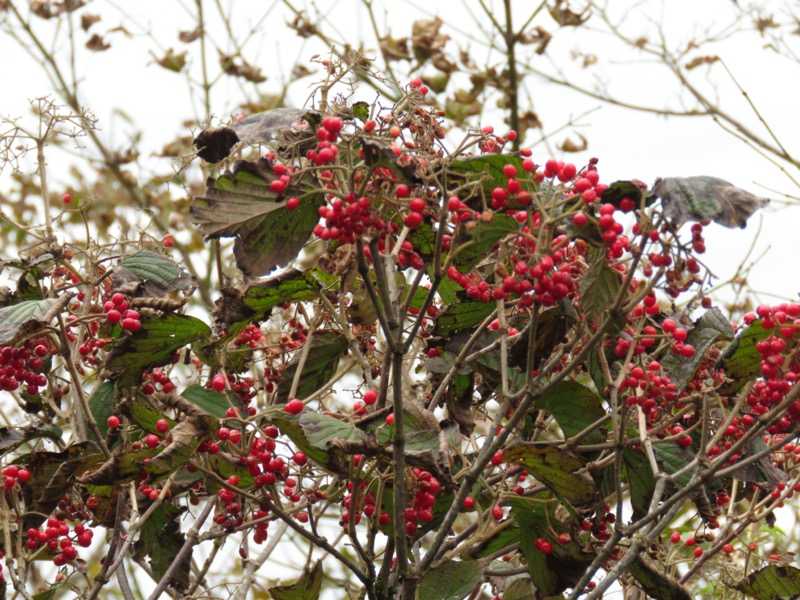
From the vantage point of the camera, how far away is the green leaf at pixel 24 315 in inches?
79.4

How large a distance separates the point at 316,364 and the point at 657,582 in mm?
996

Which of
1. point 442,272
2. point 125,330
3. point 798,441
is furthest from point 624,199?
point 125,330

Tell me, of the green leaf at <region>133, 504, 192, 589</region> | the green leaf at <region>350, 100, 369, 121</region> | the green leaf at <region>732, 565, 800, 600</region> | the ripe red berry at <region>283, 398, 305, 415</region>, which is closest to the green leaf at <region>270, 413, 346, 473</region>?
the ripe red berry at <region>283, 398, 305, 415</region>

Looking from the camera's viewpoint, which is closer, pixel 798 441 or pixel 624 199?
pixel 624 199

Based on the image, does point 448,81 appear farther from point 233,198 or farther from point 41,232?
point 233,198

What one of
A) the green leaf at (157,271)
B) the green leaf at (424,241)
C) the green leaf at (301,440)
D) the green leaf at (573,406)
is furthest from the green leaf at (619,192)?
the green leaf at (157,271)

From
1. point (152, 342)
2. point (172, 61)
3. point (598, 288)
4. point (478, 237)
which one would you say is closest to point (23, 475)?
point (152, 342)

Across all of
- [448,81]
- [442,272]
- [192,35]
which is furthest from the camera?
[192,35]

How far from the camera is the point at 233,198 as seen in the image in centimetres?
192

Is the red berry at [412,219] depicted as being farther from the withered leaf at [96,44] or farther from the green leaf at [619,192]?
the withered leaf at [96,44]

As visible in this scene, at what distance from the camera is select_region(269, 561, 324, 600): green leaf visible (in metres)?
2.31

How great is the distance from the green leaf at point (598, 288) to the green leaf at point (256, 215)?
56 cm

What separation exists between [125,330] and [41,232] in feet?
1.29

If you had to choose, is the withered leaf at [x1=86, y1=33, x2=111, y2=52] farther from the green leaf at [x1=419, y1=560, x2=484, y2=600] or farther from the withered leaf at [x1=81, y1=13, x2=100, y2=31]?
the green leaf at [x1=419, y1=560, x2=484, y2=600]
